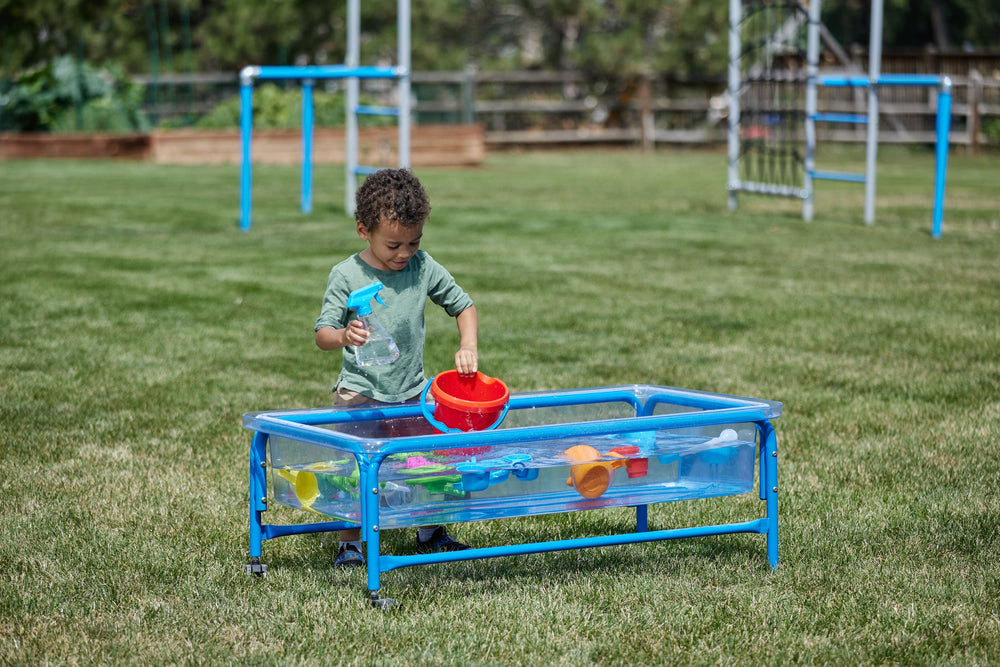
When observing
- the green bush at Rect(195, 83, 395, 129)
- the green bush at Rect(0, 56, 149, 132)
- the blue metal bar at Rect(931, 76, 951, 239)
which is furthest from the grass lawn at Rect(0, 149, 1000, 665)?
the green bush at Rect(195, 83, 395, 129)

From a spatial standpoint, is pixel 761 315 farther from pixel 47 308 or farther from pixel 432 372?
pixel 47 308

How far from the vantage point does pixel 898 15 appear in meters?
34.8

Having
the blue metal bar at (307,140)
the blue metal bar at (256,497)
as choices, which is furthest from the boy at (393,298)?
the blue metal bar at (307,140)

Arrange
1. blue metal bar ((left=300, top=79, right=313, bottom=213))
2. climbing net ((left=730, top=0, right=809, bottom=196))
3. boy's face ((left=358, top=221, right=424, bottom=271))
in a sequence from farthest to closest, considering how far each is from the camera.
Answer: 1. climbing net ((left=730, top=0, right=809, bottom=196))
2. blue metal bar ((left=300, top=79, right=313, bottom=213))
3. boy's face ((left=358, top=221, right=424, bottom=271))

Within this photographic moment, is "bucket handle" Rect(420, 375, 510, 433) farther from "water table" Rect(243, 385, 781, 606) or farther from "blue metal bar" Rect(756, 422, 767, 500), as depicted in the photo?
"blue metal bar" Rect(756, 422, 767, 500)

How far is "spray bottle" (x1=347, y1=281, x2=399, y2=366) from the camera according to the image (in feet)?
13.3

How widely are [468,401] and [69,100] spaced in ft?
69.2

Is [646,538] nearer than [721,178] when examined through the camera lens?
Yes

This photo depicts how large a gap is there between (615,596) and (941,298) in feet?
20.5

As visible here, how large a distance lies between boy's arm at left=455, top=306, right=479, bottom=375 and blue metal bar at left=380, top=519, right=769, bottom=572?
58 centimetres

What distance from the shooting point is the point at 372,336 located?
427 centimetres

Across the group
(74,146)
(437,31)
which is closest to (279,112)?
(74,146)

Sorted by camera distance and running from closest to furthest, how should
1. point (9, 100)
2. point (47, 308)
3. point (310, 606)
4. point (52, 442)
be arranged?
point (310, 606) < point (52, 442) < point (47, 308) < point (9, 100)

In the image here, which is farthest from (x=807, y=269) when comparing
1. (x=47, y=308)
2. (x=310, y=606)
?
(x=310, y=606)
